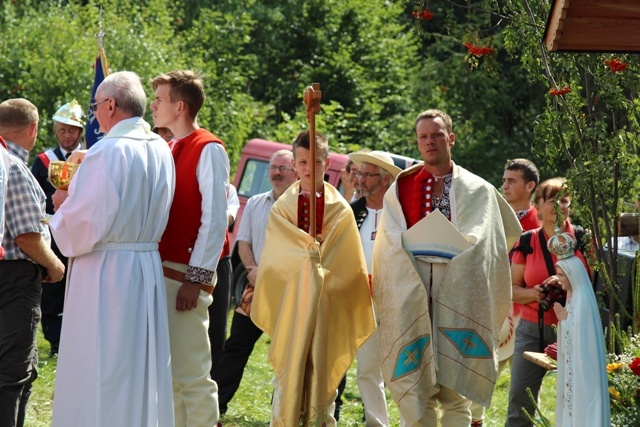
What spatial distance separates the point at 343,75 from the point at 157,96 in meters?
15.5

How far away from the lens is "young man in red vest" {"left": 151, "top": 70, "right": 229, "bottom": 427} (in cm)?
640

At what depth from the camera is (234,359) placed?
27.8 ft

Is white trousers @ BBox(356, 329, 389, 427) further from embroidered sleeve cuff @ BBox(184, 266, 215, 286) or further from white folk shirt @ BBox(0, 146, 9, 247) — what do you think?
white folk shirt @ BBox(0, 146, 9, 247)

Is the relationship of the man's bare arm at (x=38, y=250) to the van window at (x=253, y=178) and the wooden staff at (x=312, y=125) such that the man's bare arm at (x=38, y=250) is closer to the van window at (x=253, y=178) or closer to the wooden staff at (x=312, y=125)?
the wooden staff at (x=312, y=125)

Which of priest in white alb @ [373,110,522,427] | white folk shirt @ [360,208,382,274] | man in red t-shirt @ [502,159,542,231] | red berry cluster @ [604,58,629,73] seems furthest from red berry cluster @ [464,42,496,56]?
white folk shirt @ [360,208,382,274]

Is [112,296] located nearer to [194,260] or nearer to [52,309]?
[194,260]

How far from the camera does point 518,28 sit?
656cm

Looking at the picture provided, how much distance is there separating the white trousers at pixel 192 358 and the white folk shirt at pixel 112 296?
0.34 m

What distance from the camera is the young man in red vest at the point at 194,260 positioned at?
640 centimetres

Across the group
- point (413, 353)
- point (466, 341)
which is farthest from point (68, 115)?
point (466, 341)

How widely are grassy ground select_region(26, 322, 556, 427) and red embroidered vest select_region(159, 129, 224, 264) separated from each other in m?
2.01

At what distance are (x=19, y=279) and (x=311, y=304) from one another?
1760mm

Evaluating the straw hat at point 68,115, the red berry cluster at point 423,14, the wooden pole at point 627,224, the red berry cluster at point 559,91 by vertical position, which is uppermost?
the red berry cluster at point 423,14

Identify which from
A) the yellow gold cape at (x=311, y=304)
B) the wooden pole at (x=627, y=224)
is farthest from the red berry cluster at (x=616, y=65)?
the yellow gold cape at (x=311, y=304)
